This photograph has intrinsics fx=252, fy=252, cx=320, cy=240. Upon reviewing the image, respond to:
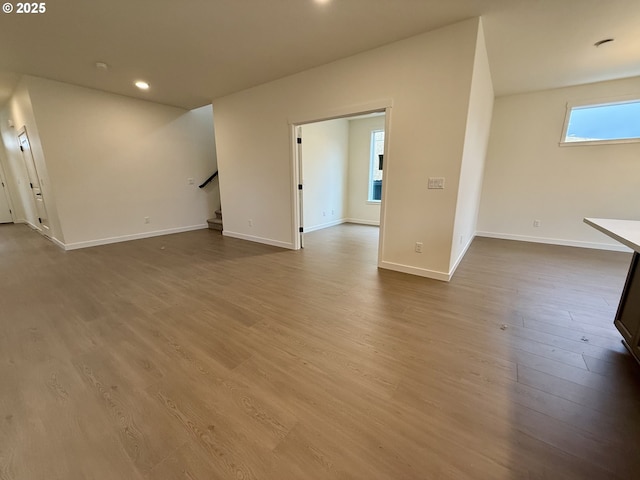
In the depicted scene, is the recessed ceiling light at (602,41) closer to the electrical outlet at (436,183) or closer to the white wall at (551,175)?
the white wall at (551,175)

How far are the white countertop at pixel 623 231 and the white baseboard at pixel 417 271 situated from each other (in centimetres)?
A: 132

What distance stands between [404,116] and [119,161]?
503cm

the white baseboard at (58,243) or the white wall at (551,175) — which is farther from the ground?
the white wall at (551,175)

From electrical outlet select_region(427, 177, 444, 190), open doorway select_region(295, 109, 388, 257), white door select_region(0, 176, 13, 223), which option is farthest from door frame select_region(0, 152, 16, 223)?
electrical outlet select_region(427, 177, 444, 190)

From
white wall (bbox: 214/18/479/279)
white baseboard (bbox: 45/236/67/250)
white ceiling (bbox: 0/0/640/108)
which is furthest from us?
white baseboard (bbox: 45/236/67/250)

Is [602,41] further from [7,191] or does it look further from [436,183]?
[7,191]

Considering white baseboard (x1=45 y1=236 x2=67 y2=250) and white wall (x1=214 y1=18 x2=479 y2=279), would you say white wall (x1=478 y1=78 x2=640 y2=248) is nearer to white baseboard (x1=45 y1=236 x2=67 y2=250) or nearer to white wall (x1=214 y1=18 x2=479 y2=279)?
white wall (x1=214 y1=18 x2=479 y2=279)

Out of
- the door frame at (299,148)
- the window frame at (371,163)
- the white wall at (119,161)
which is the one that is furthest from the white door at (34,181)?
the window frame at (371,163)

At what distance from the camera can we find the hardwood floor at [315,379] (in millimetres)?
1113

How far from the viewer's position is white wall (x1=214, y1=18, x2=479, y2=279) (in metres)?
2.59

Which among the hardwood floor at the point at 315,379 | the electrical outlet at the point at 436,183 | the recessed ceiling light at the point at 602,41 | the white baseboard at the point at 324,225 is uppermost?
the recessed ceiling light at the point at 602,41

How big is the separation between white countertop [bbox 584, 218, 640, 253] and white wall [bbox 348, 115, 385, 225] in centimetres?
468

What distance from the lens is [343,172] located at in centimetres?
675

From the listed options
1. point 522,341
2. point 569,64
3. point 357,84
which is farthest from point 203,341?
point 569,64
